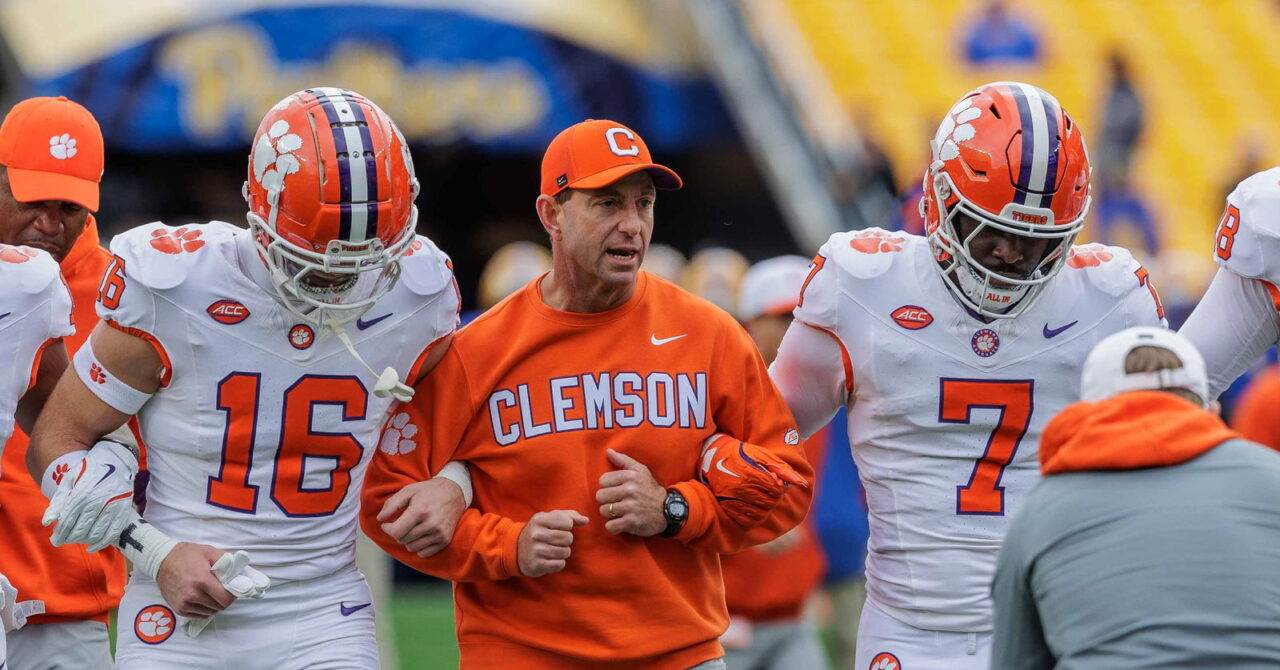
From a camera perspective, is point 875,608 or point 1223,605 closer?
point 1223,605

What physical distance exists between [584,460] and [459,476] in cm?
31

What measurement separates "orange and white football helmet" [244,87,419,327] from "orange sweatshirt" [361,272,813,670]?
39 cm

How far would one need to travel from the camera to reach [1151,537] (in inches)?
116

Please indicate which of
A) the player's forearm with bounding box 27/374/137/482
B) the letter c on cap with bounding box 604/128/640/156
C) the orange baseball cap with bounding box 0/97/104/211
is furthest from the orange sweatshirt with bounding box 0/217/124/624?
the letter c on cap with bounding box 604/128/640/156

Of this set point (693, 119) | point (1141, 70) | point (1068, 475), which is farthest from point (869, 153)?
point (1068, 475)

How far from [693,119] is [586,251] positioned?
10.2 meters

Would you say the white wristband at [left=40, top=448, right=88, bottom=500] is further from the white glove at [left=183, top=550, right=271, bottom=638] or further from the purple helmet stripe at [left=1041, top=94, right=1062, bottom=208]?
the purple helmet stripe at [left=1041, top=94, right=1062, bottom=208]

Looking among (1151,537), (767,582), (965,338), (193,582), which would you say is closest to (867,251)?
(965,338)

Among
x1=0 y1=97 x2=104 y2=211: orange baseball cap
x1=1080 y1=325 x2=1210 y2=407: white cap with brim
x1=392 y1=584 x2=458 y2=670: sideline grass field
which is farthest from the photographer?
x1=392 y1=584 x2=458 y2=670: sideline grass field

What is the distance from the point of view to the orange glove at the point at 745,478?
4027 millimetres

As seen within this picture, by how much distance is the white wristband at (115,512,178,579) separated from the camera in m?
3.84

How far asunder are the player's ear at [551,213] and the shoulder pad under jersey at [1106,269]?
1.24m

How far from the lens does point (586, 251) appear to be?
4129 mm

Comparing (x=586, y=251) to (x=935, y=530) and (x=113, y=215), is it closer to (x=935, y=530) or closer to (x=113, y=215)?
(x=935, y=530)
